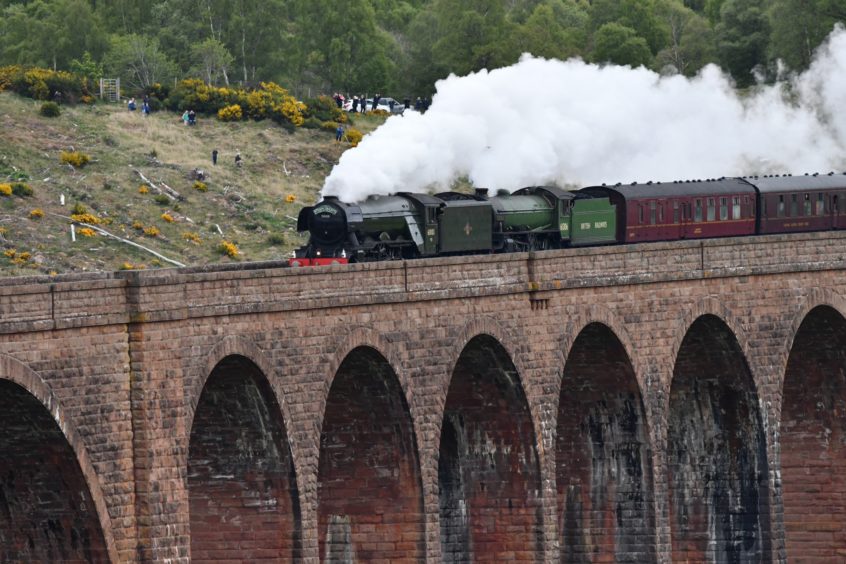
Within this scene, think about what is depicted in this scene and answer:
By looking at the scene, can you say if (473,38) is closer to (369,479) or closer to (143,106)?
(143,106)

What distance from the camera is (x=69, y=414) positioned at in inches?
1640

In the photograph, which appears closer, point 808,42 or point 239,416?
point 239,416

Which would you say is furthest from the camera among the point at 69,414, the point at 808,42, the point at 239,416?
the point at 808,42

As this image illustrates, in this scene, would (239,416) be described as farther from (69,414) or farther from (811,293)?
(811,293)

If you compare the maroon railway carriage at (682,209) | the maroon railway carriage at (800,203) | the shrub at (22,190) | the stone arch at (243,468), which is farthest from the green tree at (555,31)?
the stone arch at (243,468)

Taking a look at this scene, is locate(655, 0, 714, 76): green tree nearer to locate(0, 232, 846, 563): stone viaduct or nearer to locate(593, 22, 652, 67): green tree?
locate(593, 22, 652, 67): green tree

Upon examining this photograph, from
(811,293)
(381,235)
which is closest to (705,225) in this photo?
(811,293)

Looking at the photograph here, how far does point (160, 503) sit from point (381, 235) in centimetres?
1535

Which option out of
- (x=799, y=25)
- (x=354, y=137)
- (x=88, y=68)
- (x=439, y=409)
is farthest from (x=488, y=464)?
(x=799, y=25)

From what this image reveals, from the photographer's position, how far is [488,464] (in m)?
55.1

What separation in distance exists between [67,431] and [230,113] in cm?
6297

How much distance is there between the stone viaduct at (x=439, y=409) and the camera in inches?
1681

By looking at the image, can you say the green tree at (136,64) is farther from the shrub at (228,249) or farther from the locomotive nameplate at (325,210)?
the locomotive nameplate at (325,210)

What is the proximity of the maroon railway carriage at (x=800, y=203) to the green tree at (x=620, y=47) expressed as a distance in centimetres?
4834
